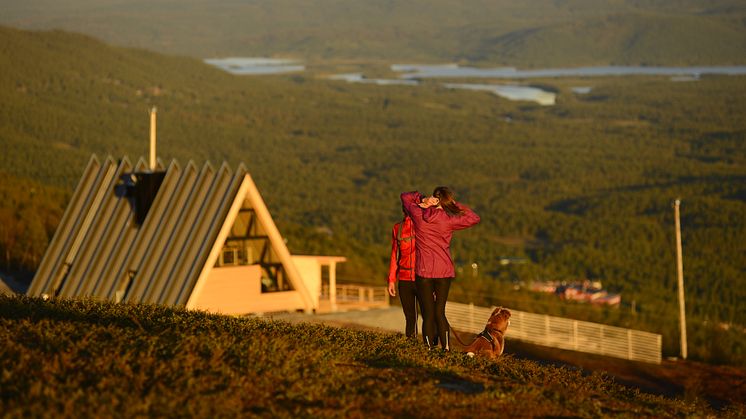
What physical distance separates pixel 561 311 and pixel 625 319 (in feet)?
8.77

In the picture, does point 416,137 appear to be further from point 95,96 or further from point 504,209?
point 504,209

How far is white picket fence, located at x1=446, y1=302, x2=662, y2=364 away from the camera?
36188 millimetres

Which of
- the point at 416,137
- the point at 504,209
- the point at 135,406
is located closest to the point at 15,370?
the point at 135,406

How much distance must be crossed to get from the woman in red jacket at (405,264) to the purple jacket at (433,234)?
0.13m

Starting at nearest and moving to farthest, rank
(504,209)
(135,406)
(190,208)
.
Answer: (135,406) < (190,208) < (504,209)

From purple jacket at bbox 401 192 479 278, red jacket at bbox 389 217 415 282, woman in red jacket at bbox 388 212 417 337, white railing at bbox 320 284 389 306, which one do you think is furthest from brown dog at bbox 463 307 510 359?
white railing at bbox 320 284 389 306

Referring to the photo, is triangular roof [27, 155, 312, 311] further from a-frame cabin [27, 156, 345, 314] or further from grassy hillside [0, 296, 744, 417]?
grassy hillside [0, 296, 744, 417]

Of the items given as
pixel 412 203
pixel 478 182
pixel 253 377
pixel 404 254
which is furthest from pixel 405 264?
pixel 478 182

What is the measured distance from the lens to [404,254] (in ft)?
42.8

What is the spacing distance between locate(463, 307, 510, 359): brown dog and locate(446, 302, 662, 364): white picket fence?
22.8 metres

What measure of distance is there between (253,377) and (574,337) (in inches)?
1082

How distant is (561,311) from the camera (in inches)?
1992

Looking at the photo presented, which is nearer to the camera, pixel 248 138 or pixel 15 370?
pixel 15 370

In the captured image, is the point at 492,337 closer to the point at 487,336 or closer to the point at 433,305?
the point at 487,336
